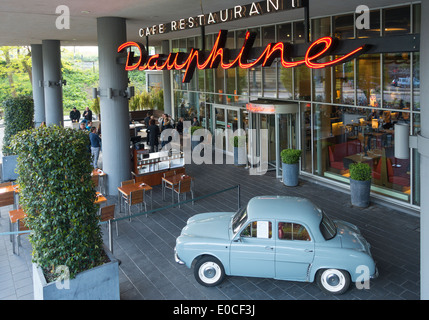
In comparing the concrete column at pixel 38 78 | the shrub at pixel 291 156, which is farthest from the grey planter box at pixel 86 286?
the concrete column at pixel 38 78

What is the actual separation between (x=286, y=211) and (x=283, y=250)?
671mm

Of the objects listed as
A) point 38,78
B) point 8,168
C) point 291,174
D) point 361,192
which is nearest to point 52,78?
point 38,78

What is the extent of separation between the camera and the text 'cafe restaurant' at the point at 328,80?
8.36 metres

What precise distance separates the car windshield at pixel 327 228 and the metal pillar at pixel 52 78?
18.4 m

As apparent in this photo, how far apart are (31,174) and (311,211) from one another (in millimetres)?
4561

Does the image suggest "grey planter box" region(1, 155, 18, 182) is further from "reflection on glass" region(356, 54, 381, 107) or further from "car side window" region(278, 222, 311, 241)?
"reflection on glass" region(356, 54, 381, 107)

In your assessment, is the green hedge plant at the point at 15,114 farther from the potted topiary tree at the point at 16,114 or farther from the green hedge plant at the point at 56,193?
the green hedge plant at the point at 56,193

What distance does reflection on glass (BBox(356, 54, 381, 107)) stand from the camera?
11.6m

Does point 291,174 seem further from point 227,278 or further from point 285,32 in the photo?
point 227,278

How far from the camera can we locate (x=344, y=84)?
41.5 feet

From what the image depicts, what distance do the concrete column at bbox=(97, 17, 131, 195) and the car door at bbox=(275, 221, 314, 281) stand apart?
760 cm

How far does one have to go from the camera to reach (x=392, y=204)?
A: 1150 cm
